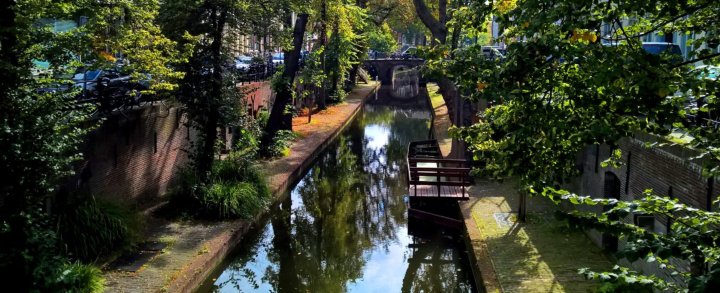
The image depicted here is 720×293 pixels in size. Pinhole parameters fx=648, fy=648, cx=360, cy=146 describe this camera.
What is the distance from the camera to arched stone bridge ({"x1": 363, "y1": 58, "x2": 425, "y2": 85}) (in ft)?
247

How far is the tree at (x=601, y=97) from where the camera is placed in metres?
4.10

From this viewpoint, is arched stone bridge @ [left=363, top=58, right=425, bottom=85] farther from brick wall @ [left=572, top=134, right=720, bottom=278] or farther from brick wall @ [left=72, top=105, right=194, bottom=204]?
brick wall @ [left=572, top=134, right=720, bottom=278]

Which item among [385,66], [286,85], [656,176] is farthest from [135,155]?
[385,66]

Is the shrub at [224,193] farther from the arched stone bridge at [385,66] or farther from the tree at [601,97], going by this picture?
the arched stone bridge at [385,66]

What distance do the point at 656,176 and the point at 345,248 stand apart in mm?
7755

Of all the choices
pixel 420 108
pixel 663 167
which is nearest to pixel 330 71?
pixel 420 108

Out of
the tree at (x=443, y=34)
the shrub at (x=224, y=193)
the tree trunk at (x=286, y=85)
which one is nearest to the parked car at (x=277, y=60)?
the tree trunk at (x=286, y=85)

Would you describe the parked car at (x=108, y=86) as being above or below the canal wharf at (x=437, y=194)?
above

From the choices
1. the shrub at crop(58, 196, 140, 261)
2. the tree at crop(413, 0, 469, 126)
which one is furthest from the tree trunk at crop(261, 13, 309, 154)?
the shrub at crop(58, 196, 140, 261)

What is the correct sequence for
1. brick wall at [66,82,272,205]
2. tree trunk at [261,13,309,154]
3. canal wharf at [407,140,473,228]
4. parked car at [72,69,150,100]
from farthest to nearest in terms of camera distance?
tree trunk at [261,13,309,154] < canal wharf at [407,140,473,228] < parked car at [72,69,150,100] < brick wall at [66,82,272,205]

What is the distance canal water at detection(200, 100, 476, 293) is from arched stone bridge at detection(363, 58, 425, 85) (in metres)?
51.4

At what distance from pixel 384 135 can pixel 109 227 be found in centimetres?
2589

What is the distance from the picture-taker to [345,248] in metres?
15.9

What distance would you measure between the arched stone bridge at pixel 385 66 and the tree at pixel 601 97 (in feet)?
228
